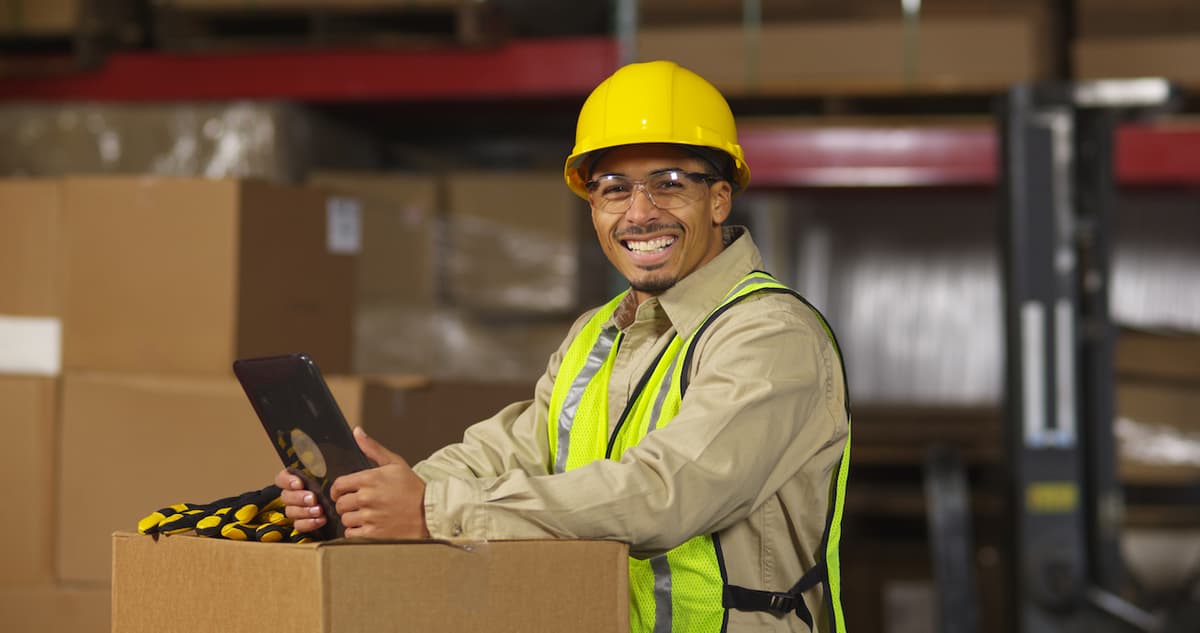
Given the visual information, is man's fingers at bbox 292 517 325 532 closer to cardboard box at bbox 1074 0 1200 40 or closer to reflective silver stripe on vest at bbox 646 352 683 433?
reflective silver stripe on vest at bbox 646 352 683 433

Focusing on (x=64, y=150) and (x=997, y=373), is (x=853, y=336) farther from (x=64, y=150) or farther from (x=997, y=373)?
(x=64, y=150)

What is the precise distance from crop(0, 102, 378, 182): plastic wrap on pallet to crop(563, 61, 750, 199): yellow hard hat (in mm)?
3574

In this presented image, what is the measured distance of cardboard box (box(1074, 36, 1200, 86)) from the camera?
5.70 metres

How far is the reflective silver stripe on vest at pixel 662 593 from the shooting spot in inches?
83.4

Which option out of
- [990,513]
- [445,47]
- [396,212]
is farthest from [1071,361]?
[445,47]

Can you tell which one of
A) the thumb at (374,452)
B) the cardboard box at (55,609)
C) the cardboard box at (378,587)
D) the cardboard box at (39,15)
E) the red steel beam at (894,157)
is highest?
the cardboard box at (39,15)

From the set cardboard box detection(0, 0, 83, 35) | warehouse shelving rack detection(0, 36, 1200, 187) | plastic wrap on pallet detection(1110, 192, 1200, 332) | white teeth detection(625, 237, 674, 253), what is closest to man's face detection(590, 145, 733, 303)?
white teeth detection(625, 237, 674, 253)

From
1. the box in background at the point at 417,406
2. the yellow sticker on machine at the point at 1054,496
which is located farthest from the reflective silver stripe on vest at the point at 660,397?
the yellow sticker on machine at the point at 1054,496

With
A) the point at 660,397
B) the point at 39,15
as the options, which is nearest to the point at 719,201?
the point at 660,397

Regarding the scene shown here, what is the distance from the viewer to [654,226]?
7.82 feet

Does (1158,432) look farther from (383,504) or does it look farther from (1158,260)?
(383,504)

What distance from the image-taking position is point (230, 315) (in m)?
3.47

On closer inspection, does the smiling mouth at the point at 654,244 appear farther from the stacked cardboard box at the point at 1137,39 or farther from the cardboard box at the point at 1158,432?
the stacked cardboard box at the point at 1137,39

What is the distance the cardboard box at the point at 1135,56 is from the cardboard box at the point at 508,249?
220 cm
